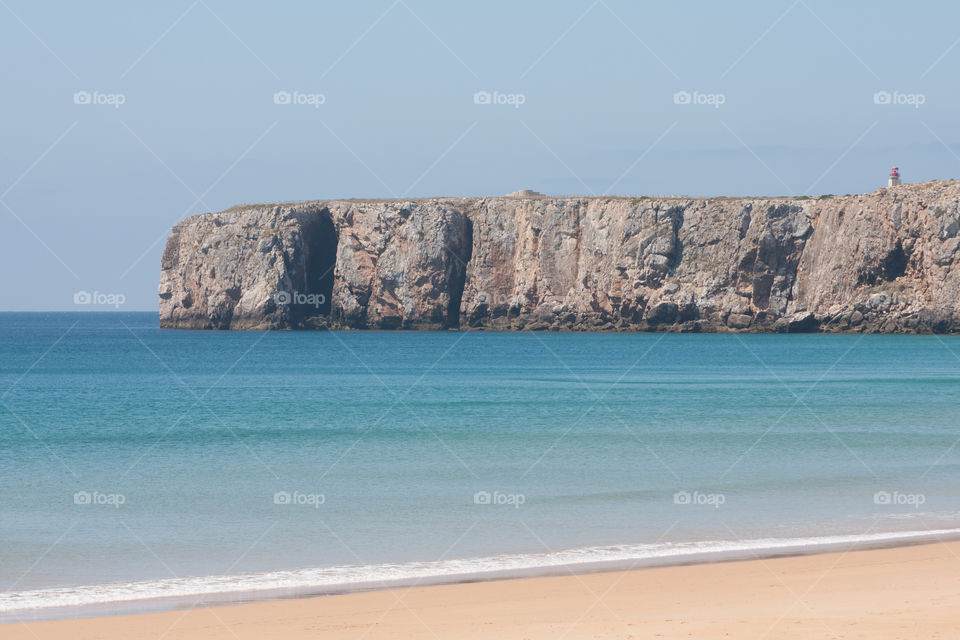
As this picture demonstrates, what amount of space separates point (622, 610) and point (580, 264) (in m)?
100.0

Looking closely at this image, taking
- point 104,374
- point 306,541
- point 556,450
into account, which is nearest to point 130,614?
point 306,541

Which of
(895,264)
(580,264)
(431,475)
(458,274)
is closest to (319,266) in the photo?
(458,274)

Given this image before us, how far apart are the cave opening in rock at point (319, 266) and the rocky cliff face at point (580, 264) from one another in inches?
6.9

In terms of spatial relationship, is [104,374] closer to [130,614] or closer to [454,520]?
[454,520]

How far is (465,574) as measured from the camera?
13648 mm

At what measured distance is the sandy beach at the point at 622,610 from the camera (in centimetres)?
1071

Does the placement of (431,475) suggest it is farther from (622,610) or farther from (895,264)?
(895,264)

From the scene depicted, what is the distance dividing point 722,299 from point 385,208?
132 feet

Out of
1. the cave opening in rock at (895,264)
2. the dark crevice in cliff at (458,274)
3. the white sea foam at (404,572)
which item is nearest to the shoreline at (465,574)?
the white sea foam at (404,572)

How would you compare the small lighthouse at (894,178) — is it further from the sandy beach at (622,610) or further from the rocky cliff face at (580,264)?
the sandy beach at (622,610)

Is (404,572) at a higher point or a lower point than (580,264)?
lower

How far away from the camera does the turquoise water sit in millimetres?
14641

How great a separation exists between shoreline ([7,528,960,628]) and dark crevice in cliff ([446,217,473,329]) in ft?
331

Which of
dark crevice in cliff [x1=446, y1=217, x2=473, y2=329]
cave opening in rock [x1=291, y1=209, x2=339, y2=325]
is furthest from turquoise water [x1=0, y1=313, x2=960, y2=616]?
cave opening in rock [x1=291, y1=209, x2=339, y2=325]
